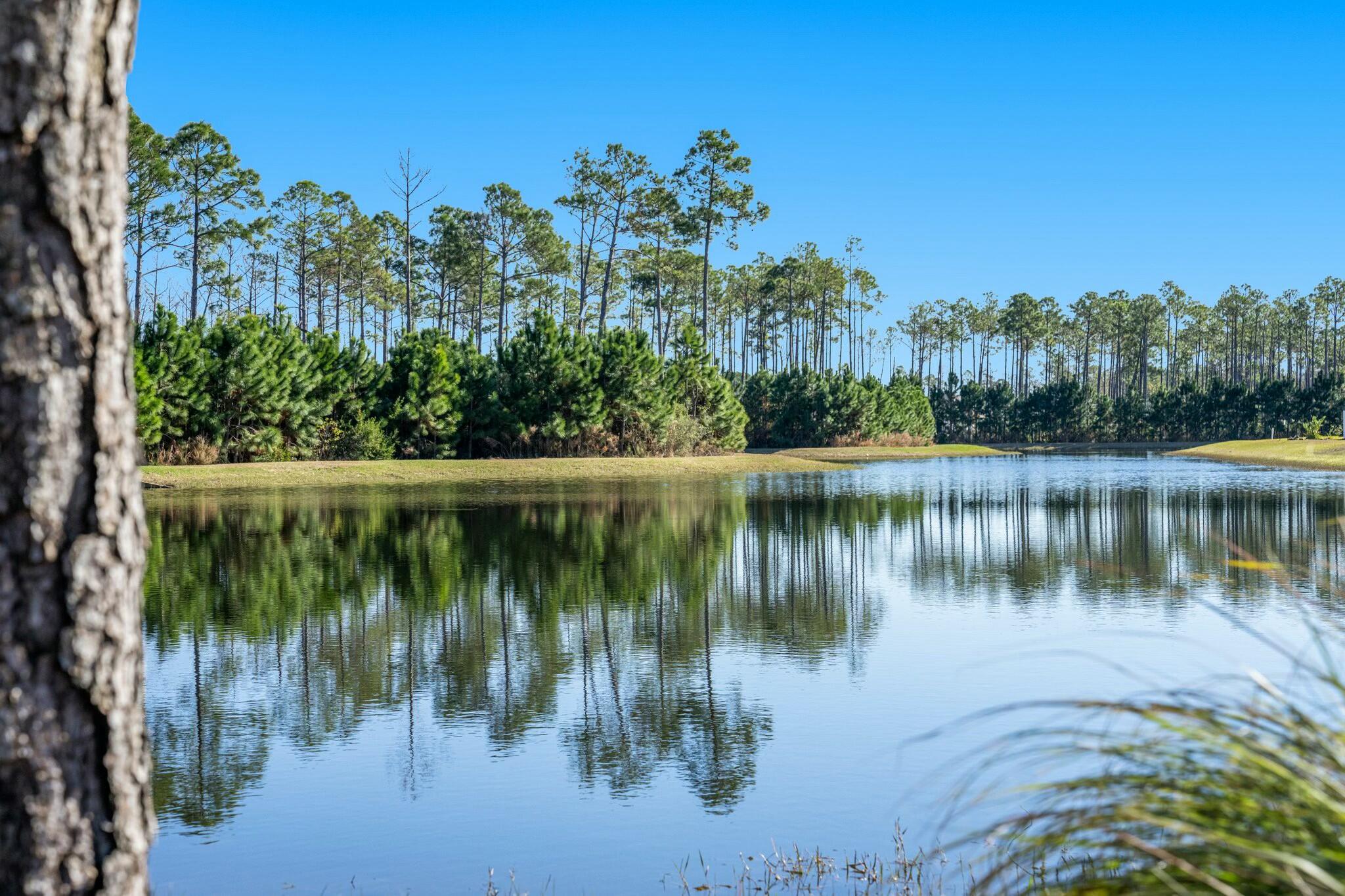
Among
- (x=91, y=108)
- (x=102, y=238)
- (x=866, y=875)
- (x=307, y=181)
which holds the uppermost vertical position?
(x=307, y=181)

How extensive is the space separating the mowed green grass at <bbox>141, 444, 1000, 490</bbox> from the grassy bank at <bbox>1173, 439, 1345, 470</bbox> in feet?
59.5

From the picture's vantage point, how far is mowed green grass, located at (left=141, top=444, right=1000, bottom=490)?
118 ft

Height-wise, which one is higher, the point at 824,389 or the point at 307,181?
the point at 307,181

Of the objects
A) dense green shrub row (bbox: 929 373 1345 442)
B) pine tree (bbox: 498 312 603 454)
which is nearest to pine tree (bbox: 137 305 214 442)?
pine tree (bbox: 498 312 603 454)

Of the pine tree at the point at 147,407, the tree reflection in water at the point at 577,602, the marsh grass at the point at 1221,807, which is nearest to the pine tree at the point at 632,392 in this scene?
the pine tree at the point at 147,407

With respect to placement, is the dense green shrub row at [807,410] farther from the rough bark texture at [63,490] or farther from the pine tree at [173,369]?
the rough bark texture at [63,490]

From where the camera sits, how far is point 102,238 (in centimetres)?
254

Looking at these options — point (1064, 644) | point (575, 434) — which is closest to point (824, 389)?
point (575, 434)

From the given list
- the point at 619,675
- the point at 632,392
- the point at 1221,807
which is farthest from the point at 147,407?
the point at 1221,807

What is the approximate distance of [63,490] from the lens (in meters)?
2.43

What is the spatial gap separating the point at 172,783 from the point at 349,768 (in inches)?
36.5

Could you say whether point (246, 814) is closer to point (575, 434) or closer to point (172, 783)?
point (172, 783)

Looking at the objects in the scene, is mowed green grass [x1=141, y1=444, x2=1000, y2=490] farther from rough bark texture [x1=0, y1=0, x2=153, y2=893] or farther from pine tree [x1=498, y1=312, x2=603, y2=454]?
rough bark texture [x1=0, y1=0, x2=153, y2=893]

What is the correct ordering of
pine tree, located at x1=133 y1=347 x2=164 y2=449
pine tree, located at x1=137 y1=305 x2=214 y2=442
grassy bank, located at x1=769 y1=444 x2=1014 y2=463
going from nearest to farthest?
pine tree, located at x1=133 y1=347 x2=164 y2=449, pine tree, located at x1=137 y1=305 x2=214 y2=442, grassy bank, located at x1=769 y1=444 x2=1014 y2=463
